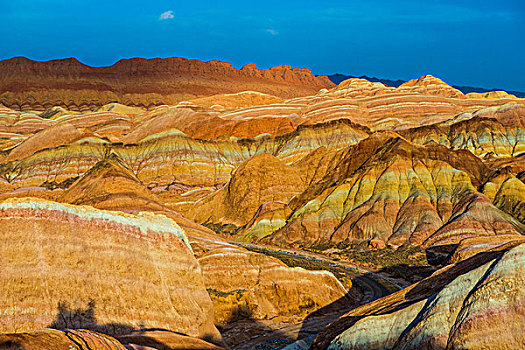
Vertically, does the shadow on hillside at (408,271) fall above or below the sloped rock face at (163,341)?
below

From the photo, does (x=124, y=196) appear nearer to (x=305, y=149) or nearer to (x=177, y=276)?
(x=177, y=276)

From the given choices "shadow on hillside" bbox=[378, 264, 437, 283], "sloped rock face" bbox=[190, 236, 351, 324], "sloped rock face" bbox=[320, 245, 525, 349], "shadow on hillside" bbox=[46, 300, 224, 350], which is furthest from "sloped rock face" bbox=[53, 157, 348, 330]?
"sloped rock face" bbox=[320, 245, 525, 349]

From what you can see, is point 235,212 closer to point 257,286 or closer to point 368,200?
point 368,200

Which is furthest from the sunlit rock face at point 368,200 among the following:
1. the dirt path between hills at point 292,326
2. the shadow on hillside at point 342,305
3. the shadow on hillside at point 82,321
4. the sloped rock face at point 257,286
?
the shadow on hillside at point 82,321

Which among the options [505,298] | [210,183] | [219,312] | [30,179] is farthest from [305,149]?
[505,298]

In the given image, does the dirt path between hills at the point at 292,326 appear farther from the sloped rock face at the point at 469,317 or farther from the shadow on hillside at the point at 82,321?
the sloped rock face at the point at 469,317

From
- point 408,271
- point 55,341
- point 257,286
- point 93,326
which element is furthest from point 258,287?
point 55,341
